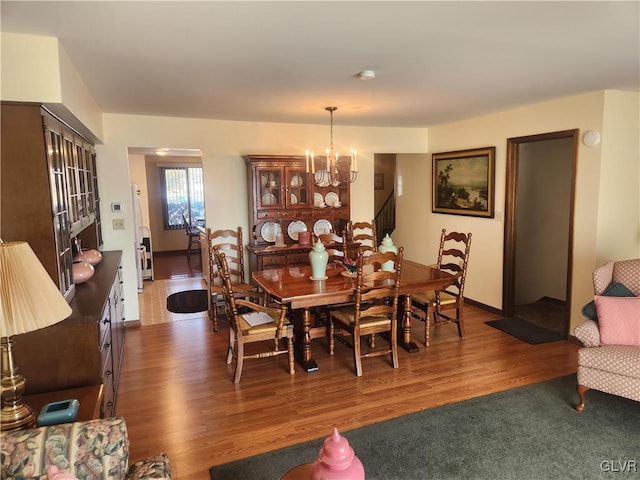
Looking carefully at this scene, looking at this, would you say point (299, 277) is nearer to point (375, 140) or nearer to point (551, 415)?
point (551, 415)

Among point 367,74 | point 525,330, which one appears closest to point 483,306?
point 525,330

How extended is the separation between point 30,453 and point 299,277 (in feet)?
8.40

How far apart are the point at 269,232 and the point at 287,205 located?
0.40 metres

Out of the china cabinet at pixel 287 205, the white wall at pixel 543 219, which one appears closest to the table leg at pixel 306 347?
the china cabinet at pixel 287 205

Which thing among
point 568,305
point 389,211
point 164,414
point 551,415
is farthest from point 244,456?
point 389,211

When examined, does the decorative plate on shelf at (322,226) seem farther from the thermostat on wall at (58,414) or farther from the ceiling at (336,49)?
the thermostat on wall at (58,414)

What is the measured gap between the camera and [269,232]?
521cm

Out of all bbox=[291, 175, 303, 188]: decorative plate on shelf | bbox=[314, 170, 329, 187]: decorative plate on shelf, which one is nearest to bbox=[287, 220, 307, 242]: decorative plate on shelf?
bbox=[291, 175, 303, 188]: decorative plate on shelf

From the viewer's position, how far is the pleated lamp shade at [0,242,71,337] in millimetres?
1587

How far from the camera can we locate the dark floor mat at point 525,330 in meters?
4.21

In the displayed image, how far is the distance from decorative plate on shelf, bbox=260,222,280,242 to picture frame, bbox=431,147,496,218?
2350 millimetres

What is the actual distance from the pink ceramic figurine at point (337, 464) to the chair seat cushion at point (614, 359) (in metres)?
2.17

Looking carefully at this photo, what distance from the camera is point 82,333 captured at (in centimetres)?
237

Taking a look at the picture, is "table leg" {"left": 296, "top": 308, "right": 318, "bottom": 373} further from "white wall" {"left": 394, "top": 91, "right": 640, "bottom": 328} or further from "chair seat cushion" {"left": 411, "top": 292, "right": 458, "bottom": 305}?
"white wall" {"left": 394, "top": 91, "right": 640, "bottom": 328}
